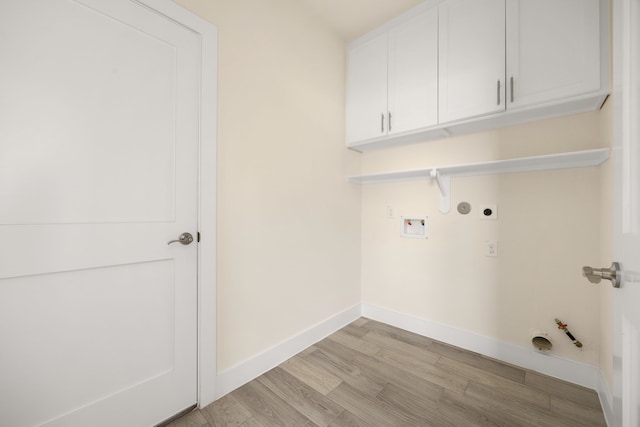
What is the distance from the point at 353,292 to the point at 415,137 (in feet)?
4.99

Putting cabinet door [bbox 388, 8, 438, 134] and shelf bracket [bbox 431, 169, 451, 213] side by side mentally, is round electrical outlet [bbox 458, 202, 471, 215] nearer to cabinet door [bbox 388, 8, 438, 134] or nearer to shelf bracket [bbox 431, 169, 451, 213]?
shelf bracket [bbox 431, 169, 451, 213]

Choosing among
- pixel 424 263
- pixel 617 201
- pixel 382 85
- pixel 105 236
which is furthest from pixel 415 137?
pixel 105 236

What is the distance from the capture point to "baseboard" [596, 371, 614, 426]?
1.23 metres

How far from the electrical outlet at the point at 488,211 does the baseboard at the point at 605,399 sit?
40.9 inches

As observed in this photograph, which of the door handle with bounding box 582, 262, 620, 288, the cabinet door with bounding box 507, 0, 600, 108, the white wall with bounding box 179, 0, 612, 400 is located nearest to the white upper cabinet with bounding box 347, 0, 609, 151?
the cabinet door with bounding box 507, 0, 600, 108

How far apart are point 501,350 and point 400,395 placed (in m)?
0.87

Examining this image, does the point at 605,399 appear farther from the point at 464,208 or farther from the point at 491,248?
the point at 464,208

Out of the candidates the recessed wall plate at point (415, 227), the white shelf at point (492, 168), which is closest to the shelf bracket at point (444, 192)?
the white shelf at point (492, 168)

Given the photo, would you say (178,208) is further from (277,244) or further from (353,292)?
(353,292)

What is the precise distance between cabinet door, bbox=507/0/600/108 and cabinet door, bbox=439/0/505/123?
6 cm

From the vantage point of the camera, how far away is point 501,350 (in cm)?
178

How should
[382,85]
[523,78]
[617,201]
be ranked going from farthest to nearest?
[382,85], [523,78], [617,201]

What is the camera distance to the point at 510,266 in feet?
5.79

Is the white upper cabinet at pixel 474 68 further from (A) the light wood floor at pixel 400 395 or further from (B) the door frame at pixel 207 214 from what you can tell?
(A) the light wood floor at pixel 400 395
